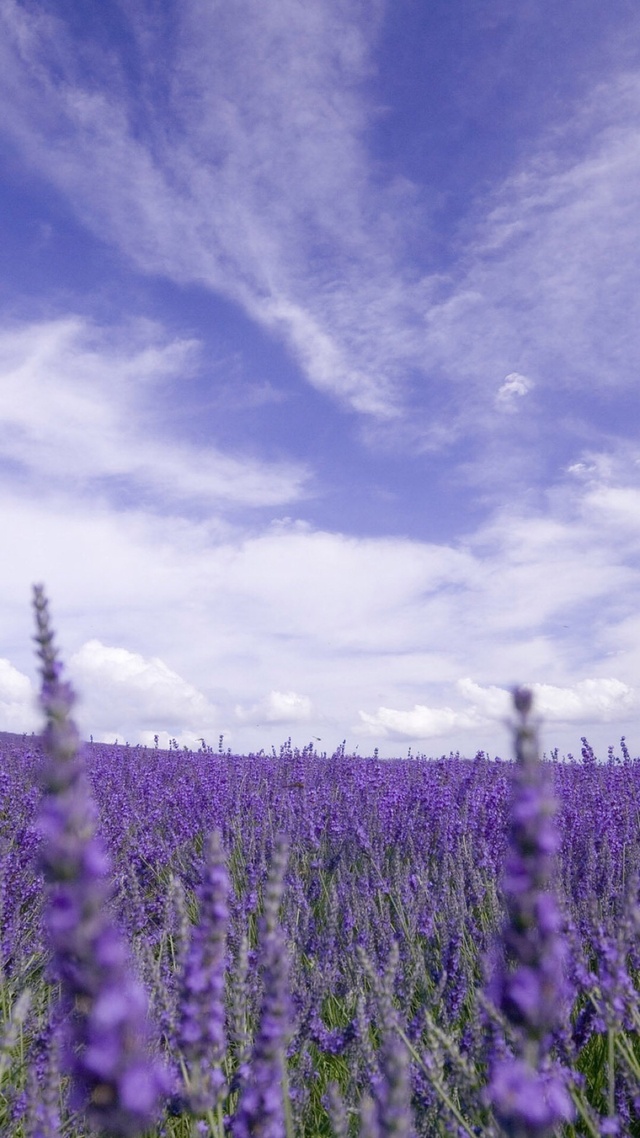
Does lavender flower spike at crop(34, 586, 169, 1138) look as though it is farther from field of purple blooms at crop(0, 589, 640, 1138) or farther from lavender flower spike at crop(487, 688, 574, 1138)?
lavender flower spike at crop(487, 688, 574, 1138)

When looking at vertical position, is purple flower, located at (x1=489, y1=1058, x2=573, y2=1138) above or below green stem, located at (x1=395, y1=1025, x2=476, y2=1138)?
above

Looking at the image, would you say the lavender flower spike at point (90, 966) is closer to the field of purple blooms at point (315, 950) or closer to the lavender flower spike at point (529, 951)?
the field of purple blooms at point (315, 950)

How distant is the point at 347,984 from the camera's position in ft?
12.9

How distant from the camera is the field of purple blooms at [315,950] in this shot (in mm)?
880

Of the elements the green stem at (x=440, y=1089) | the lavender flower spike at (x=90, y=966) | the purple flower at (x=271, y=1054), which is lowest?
the green stem at (x=440, y=1089)

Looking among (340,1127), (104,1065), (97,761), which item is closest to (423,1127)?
(340,1127)

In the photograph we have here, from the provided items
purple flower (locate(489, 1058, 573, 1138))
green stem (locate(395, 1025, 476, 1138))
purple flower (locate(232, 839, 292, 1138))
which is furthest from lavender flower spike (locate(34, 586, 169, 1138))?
green stem (locate(395, 1025, 476, 1138))

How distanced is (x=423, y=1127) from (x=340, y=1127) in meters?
1.02

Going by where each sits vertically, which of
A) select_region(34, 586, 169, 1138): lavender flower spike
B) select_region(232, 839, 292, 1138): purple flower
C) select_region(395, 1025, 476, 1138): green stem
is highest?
select_region(34, 586, 169, 1138): lavender flower spike

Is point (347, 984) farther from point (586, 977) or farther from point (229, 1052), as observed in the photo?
point (586, 977)

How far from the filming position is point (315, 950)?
4.40 meters

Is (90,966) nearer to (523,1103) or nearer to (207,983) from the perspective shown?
(523,1103)

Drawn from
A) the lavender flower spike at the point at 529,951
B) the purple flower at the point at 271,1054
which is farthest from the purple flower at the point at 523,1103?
the purple flower at the point at 271,1054

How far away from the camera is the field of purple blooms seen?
880mm
